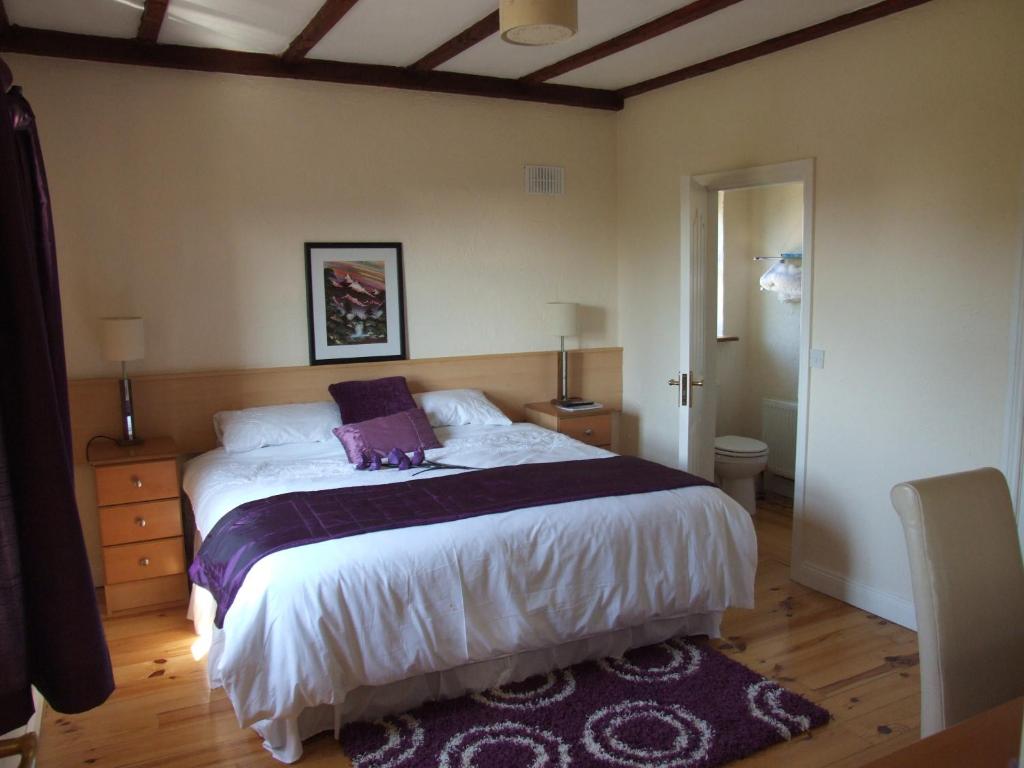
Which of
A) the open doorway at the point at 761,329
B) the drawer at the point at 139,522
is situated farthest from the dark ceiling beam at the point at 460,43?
the drawer at the point at 139,522

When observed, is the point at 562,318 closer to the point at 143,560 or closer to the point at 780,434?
the point at 780,434

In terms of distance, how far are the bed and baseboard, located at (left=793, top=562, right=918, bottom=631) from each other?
78 cm

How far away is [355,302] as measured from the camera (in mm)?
4477

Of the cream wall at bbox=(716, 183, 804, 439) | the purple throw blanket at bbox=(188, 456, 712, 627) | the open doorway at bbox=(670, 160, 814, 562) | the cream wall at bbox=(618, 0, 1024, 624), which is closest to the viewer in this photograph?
the purple throw blanket at bbox=(188, 456, 712, 627)

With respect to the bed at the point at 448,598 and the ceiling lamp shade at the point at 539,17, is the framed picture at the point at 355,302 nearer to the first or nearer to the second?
the bed at the point at 448,598

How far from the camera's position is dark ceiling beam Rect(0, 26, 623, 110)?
3.66m

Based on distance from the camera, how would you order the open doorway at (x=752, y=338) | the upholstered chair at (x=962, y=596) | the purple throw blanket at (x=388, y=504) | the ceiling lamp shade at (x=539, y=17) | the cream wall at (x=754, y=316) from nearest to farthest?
the upholstered chair at (x=962, y=596)
the ceiling lamp shade at (x=539, y=17)
the purple throw blanket at (x=388, y=504)
the open doorway at (x=752, y=338)
the cream wall at (x=754, y=316)

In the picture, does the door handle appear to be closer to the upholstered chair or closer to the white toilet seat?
the white toilet seat

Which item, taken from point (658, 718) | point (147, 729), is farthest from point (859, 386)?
point (147, 729)

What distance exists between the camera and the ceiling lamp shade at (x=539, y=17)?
2391mm

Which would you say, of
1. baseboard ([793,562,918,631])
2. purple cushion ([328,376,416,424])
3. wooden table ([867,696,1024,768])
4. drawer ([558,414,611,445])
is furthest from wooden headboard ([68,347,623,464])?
wooden table ([867,696,1024,768])

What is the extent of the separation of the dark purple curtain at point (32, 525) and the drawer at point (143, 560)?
2.59 metres

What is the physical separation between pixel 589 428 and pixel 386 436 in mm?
1398

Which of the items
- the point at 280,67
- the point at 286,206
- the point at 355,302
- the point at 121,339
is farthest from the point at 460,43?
the point at 121,339
